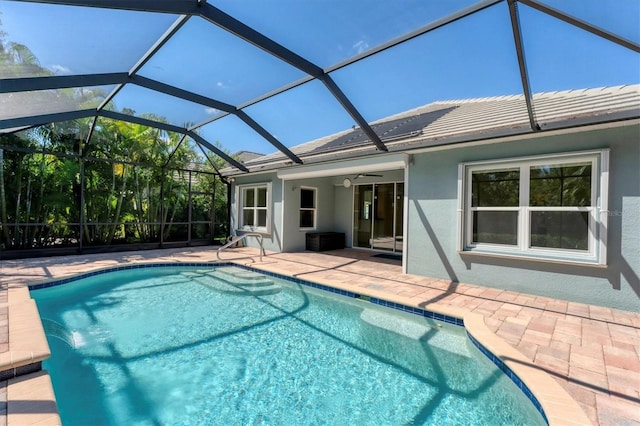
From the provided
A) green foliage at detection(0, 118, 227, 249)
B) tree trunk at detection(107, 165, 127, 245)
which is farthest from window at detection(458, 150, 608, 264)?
tree trunk at detection(107, 165, 127, 245)

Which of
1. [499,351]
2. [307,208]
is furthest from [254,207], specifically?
[499,351]

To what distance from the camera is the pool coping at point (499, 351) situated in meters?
2.60

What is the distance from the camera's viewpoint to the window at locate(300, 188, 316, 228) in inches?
468

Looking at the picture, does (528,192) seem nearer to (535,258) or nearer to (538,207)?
(538,207)

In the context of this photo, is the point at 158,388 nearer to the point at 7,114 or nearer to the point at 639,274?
the point at 639,274

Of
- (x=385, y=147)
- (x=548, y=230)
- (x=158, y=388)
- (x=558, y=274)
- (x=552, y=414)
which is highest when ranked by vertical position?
(x=385, y=147)

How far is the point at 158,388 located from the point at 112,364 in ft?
3.20

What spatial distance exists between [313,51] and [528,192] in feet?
16.8

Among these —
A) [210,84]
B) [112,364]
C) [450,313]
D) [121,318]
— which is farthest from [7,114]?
[450,313]

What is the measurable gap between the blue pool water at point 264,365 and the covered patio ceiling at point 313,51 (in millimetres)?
4269

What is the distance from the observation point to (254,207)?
1270 cm

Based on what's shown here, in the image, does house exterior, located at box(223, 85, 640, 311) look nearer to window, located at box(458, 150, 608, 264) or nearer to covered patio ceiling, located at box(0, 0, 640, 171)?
window, located at box(458, 150, 608, 264)

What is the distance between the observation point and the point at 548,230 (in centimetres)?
584

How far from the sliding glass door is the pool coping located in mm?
4988
